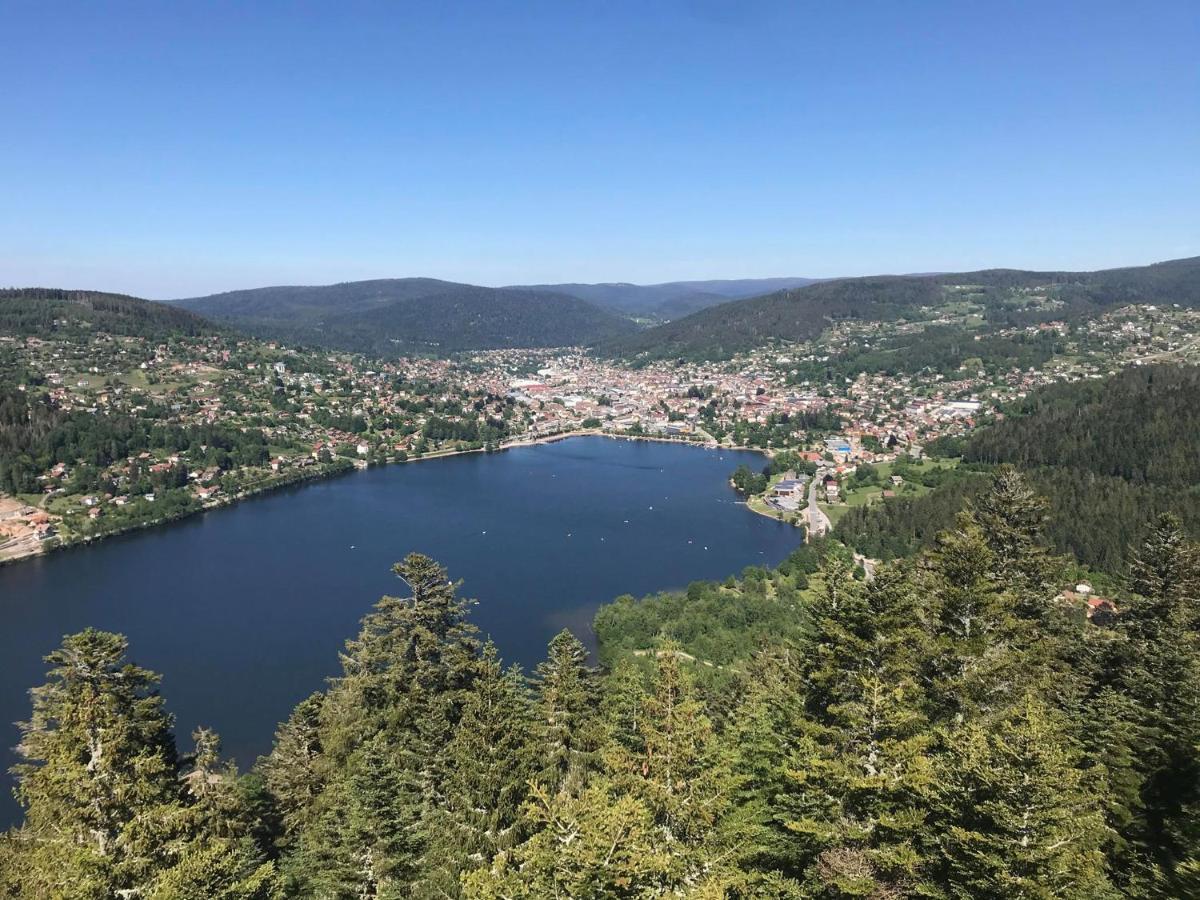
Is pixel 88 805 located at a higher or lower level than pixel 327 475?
higher

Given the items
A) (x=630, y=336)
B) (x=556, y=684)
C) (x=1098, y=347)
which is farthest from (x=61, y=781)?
(x=630, y=336)

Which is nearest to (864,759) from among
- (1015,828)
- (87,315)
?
(1015,828)

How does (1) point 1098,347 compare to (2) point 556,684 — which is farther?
(1) point 1098,347

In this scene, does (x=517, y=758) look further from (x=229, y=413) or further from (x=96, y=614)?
(x=229, y=413)

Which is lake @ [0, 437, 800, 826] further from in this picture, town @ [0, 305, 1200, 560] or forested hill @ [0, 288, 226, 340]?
forested hill @ [0, 288, 226, 340]

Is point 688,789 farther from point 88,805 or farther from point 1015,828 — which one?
point 88,805

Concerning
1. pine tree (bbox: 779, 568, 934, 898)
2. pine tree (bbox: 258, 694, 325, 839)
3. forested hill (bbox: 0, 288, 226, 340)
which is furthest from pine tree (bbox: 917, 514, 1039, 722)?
forested hill (bbox: 0, 288, 226, 340)

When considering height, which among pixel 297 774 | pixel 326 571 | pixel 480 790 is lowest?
pixel 326 571
